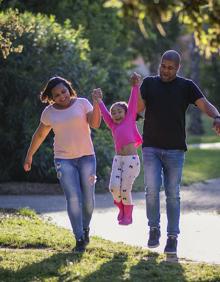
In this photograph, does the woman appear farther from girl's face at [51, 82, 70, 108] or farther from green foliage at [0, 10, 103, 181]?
green foliage at [0, 10, 103, 181]

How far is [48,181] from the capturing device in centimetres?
1434

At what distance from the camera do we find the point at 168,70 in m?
7.57

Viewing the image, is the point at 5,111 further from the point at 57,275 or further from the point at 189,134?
A: the point at 189,134

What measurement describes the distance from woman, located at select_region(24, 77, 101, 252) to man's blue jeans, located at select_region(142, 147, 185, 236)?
55cm

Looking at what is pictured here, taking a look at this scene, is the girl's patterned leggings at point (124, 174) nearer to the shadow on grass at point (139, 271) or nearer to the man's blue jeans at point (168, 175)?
the man's blue jeans at point (168, 175)

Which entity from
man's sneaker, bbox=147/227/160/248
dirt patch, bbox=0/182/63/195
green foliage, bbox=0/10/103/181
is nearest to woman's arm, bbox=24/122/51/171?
man's sneaker, bbox=147/227/160/248

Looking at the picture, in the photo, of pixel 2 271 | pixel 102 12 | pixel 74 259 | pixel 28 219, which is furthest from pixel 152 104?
pixel 102 12

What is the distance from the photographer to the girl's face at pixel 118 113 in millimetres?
8125

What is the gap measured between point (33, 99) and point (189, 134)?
22022 mm

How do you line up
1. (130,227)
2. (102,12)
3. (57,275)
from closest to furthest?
(57,275), (130,227), (102,12)

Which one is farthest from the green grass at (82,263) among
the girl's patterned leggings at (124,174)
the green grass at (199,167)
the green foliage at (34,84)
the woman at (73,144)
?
the green grass at (199,167)

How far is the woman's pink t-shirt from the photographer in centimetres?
775

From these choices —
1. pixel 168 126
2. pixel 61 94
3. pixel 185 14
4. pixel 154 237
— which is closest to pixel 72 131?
pixel 61 94

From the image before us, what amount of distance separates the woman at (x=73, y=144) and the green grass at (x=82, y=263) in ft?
A: 1.12
